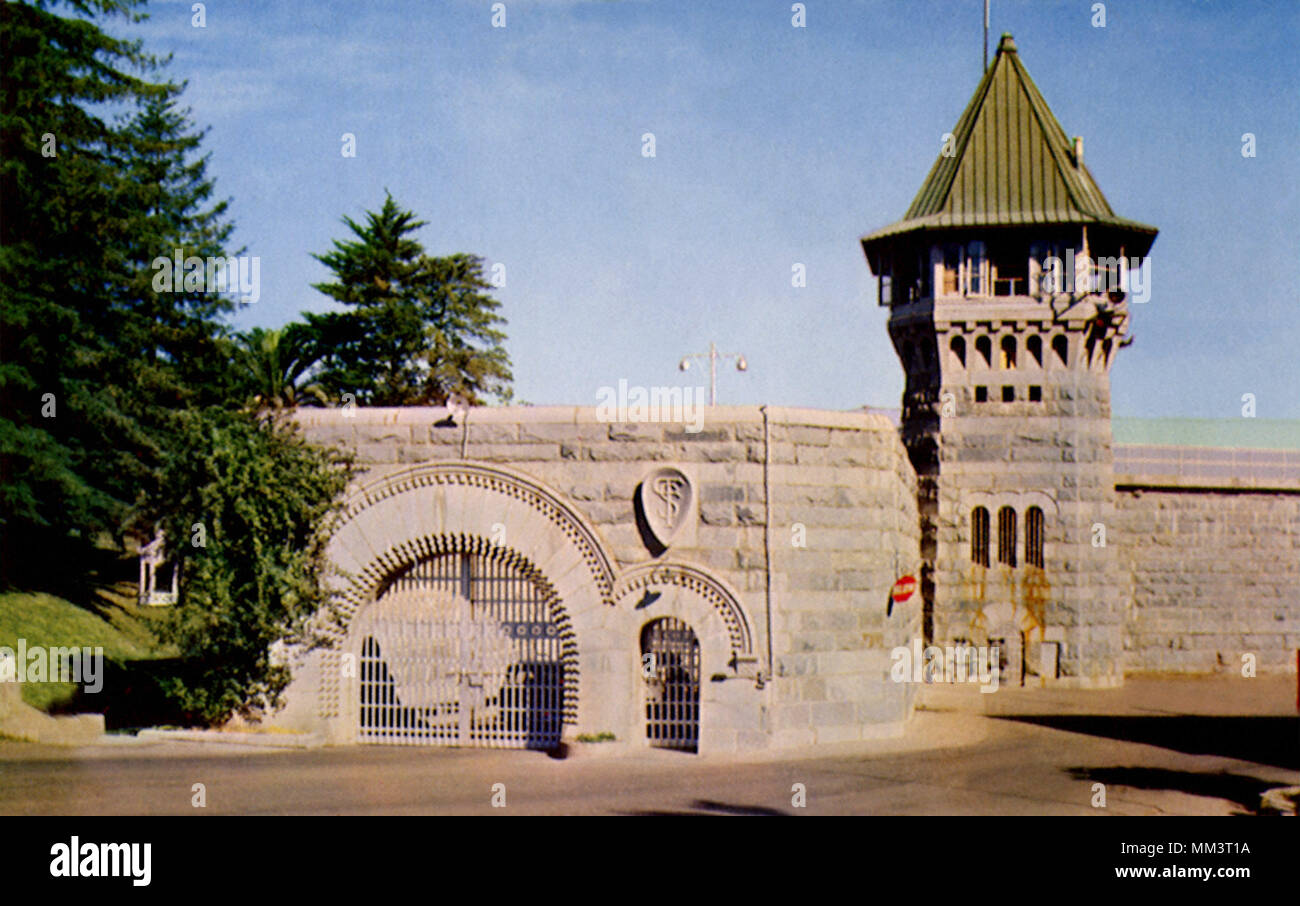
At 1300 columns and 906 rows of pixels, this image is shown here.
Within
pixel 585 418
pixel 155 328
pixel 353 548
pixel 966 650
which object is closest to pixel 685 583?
pixel 585 418

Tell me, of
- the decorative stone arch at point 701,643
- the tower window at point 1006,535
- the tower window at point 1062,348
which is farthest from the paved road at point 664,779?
the tower window at point 1062,348

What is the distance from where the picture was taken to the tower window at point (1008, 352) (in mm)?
30328

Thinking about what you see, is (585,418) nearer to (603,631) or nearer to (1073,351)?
(603,631)

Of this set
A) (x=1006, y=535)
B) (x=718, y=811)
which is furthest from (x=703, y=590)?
(x=1006, y=535)

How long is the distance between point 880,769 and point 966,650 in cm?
1347

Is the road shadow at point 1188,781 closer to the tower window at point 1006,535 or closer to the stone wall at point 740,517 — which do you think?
the stone wall at point 740,517

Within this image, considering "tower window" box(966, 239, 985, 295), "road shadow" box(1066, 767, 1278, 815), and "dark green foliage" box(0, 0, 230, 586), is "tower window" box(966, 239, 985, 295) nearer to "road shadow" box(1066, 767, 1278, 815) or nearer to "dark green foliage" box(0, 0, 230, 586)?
"road shadow" box(1066, 767, 1278, 815)

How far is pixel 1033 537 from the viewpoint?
98.5ft

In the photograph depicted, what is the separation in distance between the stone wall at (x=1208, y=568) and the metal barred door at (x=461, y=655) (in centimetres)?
→ 1875

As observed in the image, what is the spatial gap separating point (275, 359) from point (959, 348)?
988 inches

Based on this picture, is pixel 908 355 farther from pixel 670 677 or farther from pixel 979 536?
pixel 670 677

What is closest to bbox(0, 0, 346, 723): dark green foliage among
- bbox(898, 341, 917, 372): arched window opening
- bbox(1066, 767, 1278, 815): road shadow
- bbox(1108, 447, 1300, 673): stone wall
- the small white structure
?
the small white structure

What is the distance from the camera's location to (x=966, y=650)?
2989cm

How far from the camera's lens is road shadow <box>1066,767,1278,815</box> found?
1581 cm
